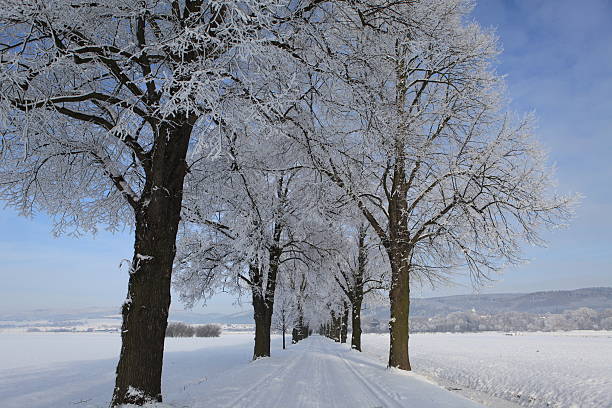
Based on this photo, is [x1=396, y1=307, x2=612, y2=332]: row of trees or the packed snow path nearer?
the packed snow path

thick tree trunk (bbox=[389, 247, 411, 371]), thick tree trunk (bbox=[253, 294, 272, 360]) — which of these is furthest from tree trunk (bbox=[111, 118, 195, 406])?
thick tree trunk (bbox=[253, 294, 272, 360])

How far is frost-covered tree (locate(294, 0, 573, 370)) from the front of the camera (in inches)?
280

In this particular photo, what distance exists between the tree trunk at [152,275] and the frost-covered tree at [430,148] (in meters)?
2.65

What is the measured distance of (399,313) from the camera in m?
12.4

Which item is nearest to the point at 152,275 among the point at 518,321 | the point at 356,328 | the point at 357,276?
the point at 356,328

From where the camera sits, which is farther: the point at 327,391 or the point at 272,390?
the point at 327,391

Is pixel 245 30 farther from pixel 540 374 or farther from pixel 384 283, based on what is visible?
pixel 384 283

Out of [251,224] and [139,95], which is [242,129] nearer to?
[139,95]

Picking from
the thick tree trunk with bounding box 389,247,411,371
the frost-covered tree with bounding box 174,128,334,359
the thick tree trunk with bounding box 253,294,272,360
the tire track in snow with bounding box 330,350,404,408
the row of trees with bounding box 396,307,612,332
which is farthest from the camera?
the row of trees with bounding box 396,307,612,332

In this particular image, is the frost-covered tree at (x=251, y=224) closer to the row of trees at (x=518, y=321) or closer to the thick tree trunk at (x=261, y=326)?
the thick tree trunk at (x=261, y=326)

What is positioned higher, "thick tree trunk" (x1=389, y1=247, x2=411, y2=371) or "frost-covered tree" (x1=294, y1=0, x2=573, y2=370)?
"frost-covered tree" (x1=294, y1=0, x2=573, y2=370)

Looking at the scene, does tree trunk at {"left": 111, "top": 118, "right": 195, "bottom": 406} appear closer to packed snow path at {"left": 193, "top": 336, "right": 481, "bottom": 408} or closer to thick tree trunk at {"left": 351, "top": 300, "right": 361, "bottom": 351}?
packed snow path at {"left": 193, "top": 336, "right": 481, "bottom": 408}

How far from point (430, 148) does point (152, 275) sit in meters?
8.44

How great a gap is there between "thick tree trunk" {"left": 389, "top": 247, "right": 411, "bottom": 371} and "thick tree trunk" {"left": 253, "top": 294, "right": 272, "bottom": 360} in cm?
693
